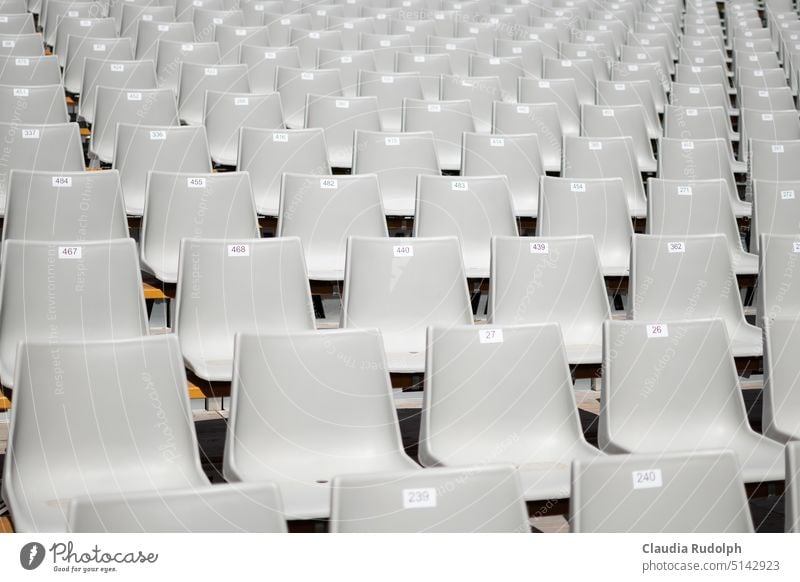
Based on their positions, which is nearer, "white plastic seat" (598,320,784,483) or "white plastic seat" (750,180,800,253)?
"white plastic seat" (598,320,784,483)

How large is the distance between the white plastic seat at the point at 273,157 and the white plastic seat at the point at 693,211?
4.23 ft

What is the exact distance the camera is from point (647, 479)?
1915 millimetres

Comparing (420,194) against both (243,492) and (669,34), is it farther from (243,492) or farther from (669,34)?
(669,34)

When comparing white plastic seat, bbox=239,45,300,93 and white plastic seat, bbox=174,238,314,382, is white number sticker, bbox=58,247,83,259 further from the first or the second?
Answer: white plastic seat, bbox=239,45,300,93

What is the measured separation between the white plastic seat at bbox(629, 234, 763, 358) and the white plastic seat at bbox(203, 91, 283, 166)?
1996mm

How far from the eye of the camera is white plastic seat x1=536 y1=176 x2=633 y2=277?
12.6 feet

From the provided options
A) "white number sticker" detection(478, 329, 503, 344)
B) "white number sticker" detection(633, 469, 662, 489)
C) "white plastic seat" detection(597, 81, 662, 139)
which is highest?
"white plastic seat" detection(597, 81, 662, 139)

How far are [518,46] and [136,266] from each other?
12.7 ft

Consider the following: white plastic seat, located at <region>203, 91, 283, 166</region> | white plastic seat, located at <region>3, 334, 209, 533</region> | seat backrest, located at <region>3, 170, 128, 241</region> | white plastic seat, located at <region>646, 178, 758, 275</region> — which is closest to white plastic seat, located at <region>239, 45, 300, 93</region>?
white plastic seat, located at <region>203, 91, 283, 166</region>

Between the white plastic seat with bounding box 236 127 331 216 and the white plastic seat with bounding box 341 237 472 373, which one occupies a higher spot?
the white plastic seat with bounding box 236 127 331 216

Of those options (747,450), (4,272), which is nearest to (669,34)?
(747,450)

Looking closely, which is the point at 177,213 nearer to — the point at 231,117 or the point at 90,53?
the point at 231,117
